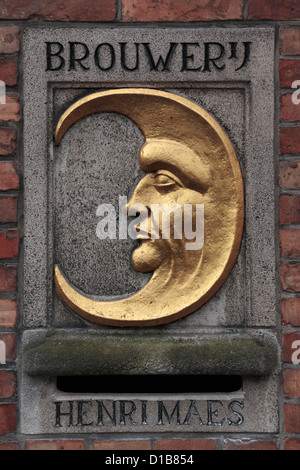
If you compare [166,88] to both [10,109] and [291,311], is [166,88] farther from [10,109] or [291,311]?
[291,311]

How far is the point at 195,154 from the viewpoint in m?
1.64

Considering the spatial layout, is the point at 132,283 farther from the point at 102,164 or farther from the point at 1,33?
the point at 1,33

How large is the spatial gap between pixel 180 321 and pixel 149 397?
0.84ft

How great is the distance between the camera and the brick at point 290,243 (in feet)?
5.34

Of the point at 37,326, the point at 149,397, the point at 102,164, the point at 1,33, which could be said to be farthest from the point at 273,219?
the point at 1,33

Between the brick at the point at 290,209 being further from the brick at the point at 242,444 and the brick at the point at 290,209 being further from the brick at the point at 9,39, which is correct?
the brick at the point at 9,39

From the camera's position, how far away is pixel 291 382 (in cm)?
162

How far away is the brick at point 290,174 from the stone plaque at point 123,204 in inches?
1.4

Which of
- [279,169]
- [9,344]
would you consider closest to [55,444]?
[9,344]

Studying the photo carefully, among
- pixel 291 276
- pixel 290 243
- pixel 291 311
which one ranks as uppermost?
pixel 290 243

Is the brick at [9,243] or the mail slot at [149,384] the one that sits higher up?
the brick at [9,243]

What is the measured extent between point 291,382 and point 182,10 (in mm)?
1216

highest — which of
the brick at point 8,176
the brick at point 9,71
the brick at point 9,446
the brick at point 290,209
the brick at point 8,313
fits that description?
the brick at point 9,71

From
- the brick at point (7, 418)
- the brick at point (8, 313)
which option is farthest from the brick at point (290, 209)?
the brick at point (7, 418)
